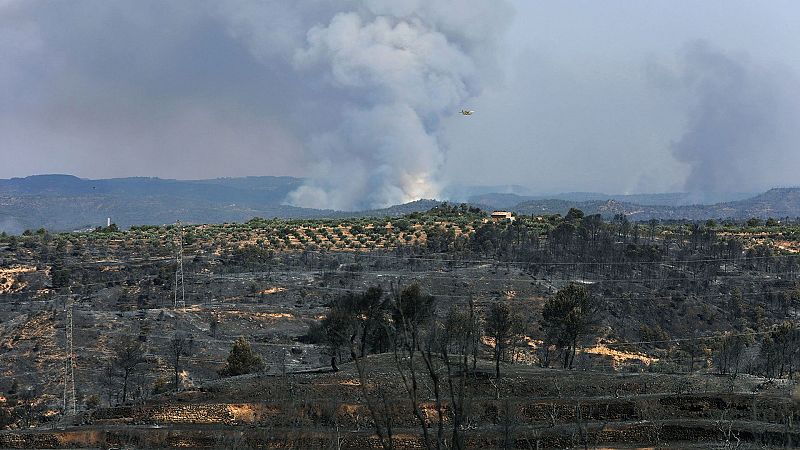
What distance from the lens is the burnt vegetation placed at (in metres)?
44.3

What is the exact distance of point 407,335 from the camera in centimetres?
1229

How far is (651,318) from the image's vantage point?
97.5 meters

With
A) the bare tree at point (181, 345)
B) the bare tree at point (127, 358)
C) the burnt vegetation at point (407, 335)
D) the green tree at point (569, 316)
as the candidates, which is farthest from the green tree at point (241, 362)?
the green tree at point (569, 316)

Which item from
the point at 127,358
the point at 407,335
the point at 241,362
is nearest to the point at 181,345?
the point at 241,362

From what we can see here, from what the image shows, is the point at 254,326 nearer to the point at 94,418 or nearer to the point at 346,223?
the point at 94,418

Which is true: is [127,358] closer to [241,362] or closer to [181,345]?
[241,362]

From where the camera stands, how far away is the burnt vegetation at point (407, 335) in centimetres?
4434

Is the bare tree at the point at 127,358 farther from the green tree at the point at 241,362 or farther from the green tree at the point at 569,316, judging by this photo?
the green tree at the point at 569,316

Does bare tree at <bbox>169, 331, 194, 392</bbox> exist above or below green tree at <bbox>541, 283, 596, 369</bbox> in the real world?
below

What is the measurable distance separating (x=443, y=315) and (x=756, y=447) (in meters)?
54.1

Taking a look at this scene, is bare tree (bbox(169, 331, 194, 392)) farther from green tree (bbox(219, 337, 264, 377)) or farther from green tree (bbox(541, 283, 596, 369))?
green tree (bbox(541, 283, 596, 369))

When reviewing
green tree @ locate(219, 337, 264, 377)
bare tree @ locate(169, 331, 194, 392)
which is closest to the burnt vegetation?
green tree @ locate(219, 337, 264, 377)

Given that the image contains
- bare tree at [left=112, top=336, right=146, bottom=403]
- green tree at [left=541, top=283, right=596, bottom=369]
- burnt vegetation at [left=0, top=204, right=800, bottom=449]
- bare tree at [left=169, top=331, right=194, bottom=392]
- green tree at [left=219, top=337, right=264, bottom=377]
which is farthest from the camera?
bare tree at [left=169, top=331, right=194, bottom=392]

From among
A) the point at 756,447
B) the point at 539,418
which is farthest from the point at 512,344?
the point at 756,447
